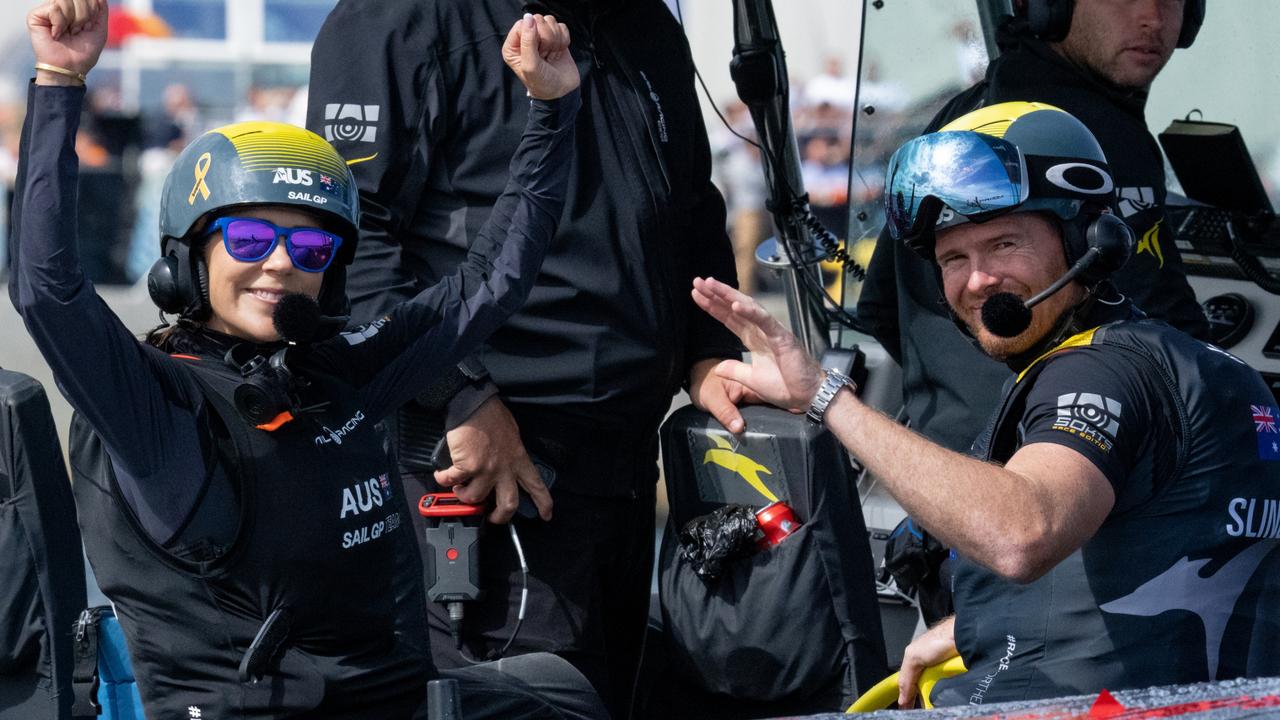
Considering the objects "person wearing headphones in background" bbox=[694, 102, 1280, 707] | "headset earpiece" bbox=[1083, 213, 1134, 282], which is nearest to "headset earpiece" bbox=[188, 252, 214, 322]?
"person wearing headphones in background" bbox=[694, 102, 1280, 707]

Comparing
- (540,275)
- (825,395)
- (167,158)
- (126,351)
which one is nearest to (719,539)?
(540,275)

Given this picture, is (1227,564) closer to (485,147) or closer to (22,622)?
(485,147)

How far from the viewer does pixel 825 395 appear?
8.20 feet

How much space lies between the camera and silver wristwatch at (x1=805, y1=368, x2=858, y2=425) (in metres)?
2.50

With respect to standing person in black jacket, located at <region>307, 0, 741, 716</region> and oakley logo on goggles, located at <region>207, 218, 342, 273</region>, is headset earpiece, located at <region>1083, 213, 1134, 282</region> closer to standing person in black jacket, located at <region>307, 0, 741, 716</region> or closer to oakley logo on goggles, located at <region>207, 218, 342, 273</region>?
standing person in black jacket, located at <region>307, 0, 741, 716</region>

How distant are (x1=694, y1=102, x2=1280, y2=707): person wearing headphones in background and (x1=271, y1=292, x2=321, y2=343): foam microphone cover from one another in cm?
65

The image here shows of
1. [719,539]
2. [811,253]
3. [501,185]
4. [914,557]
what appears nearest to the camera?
[501,185]

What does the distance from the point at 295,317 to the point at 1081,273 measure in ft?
4.16

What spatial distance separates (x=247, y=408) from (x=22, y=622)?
2.47 ft

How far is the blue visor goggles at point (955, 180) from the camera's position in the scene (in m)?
2.63

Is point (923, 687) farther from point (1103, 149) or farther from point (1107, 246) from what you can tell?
point (1103, 149)

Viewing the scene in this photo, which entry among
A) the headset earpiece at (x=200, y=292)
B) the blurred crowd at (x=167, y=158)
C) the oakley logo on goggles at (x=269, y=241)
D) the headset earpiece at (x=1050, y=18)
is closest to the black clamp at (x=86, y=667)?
the headset earpiece at (x=200, y=292)

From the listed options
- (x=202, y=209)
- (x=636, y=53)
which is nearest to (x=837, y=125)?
(x=636, y=53)

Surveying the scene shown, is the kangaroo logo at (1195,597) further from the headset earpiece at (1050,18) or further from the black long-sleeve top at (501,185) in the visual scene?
the headset earpiece at (1050,18)
